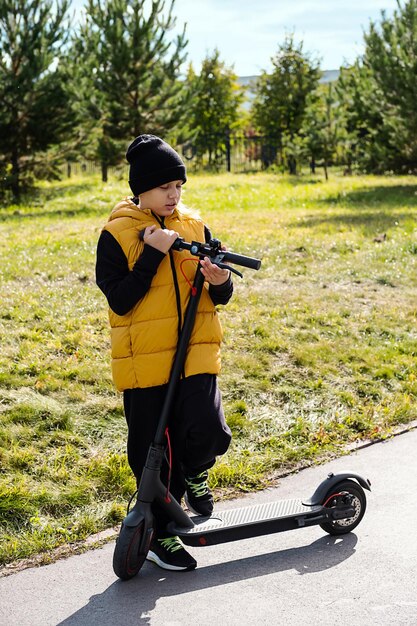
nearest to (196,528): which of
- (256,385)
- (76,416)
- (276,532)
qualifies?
(276,532)

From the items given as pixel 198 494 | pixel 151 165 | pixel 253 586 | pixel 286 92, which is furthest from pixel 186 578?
pixel 286 92

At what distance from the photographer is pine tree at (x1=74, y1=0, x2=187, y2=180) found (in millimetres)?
17438

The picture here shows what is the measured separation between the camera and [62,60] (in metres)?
16.2

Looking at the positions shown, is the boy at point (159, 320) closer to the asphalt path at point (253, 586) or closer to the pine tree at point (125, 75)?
the asphalt path at point (253, 586)

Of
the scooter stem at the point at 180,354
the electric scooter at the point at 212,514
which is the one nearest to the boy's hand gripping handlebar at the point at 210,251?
the electric scooter at the point at 212,514

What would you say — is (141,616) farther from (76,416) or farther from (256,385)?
(256,385)

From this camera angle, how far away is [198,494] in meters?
3.59

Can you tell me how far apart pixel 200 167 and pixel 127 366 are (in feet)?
78.8

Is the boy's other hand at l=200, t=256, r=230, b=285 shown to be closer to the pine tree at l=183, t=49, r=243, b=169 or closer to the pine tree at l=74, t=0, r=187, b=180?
the pine tree at l=74, t=0, r=187, b=180

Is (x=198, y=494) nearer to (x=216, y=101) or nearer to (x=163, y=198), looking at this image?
(x=163, y=198)

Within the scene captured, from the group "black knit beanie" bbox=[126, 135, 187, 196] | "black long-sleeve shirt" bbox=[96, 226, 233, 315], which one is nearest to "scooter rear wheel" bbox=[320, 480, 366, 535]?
"black long-sleeve shirt" bbox=[96, 226, 233, 315]

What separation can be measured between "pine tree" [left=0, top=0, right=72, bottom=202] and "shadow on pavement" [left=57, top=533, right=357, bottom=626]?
1328 cm

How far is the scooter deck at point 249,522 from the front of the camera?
335 centimetres

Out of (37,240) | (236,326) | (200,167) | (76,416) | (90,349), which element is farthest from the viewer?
(200,167)
